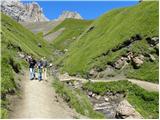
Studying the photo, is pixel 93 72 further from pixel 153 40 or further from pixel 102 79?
pixel 153 40

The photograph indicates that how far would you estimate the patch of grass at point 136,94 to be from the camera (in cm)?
5262

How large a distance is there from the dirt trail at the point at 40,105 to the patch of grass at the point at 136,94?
11.9 m

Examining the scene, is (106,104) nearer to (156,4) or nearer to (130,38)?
(130,38)

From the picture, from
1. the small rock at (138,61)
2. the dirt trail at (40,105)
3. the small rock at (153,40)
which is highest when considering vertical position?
the small rock at (153,40)

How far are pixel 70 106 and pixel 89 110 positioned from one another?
2.77 meters

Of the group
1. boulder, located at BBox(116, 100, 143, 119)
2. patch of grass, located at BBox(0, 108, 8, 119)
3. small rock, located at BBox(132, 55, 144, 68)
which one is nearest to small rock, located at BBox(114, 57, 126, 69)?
small rock, located at BBox(132, 55, 144, 68)

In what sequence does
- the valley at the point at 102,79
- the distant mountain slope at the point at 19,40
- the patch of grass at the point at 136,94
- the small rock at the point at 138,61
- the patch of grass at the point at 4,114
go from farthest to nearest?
the distant mountain slope at the point at 19,40
the small rock at the point at 138,61
the patch of grass at the point at 136,94
the valley at the point at 102,79
the patch of grass at the point at 4,114

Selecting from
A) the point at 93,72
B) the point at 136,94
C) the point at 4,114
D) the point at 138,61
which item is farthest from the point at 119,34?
the point at 4,114

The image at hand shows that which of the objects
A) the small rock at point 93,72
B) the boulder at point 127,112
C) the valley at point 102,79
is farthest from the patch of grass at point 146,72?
the boulder at point 127,112

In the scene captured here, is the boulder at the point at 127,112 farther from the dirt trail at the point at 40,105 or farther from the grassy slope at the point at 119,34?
the grassy slope at the point at 119,34

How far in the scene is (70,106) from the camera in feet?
135

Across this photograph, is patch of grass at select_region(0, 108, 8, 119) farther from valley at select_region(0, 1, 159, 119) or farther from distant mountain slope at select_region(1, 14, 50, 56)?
distant mountain slope at select_region(1, 14, 50, 56)

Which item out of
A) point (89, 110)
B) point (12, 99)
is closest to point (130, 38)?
point (89, 110)

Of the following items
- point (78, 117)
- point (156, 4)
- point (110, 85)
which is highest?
point (156, 4)
